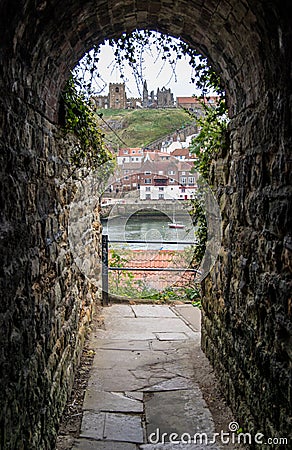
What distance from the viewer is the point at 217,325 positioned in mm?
3727

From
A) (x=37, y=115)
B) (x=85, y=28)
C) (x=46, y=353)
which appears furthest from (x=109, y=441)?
(x=85, y=28)

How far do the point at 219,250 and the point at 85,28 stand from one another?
1819 millimetres

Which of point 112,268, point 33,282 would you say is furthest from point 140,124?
point 33,282

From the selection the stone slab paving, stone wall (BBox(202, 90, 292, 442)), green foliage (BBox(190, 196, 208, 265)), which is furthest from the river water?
stone wall (BBox(202, 90, 292, 442))

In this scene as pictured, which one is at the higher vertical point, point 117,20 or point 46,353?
point 117,20

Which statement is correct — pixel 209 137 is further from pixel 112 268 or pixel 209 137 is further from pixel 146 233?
pixel 146 233

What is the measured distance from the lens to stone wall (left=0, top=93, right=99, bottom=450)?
73.0 inches

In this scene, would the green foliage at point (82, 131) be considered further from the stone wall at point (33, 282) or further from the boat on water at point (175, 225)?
the boat on water at point (175, 225)

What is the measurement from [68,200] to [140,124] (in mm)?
2336

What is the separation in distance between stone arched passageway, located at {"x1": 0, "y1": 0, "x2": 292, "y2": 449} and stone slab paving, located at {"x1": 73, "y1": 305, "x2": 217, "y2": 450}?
10.5 inches

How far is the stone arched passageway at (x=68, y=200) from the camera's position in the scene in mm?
1944

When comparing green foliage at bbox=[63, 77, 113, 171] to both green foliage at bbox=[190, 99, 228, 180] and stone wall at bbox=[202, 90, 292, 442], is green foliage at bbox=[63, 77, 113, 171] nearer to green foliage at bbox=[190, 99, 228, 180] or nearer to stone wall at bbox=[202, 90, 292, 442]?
green foliage at bbox=[190, 99, 228, 180]

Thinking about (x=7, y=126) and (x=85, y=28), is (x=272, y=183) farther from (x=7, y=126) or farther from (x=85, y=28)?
(x=85, y=28)

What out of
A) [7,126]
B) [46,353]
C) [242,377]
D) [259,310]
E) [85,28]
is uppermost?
[85,28]
